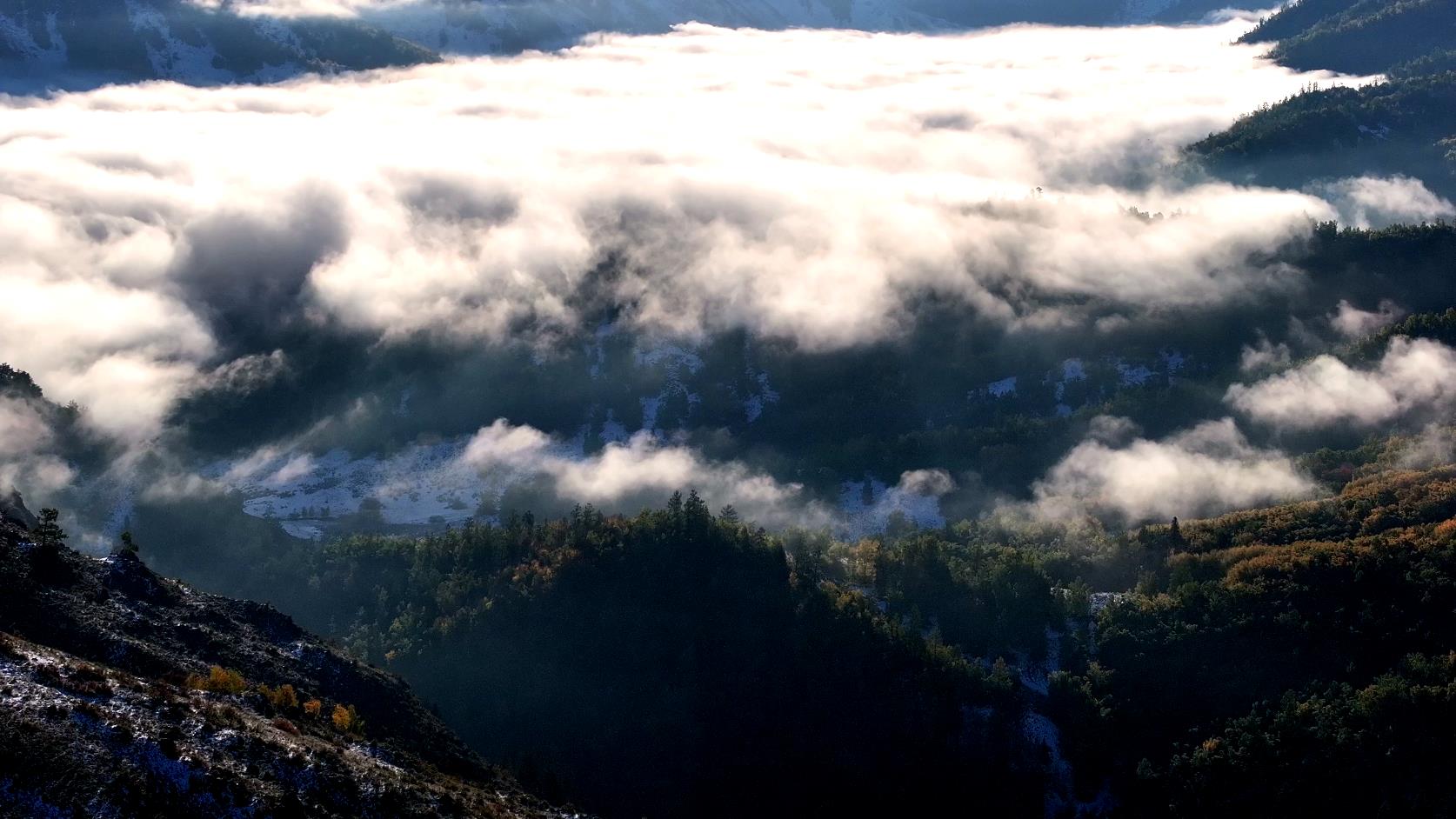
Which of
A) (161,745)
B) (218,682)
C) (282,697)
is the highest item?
(161,745)

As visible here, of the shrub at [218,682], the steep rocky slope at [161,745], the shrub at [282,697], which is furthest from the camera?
the shrub at [282,697]

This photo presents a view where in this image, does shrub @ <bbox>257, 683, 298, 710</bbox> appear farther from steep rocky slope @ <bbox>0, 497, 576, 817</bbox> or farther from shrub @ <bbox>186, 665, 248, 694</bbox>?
shrub @ <bbox>186, 665, 248, 694</bbox>

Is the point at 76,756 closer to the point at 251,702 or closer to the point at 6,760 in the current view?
the point at 6,760

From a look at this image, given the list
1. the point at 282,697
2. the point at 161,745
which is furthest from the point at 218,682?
the point at 161,745

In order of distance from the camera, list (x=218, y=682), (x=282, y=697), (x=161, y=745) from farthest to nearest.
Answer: (x=282, y=697) < (x=218, y=682) < (x=161, y=745)

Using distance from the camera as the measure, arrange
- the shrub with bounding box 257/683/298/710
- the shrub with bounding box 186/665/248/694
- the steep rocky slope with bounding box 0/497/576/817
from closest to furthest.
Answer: the steep rocky slope with bounding box 0/497/576/817 < the shrub with bounding box 186/665/248/694 < the shrub with bounding box 257/683/298/710

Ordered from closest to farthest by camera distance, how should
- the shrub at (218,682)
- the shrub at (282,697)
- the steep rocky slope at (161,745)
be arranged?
the steep rocky slope at (161,745)
the shrub at (218,682)
the shrub at (282,697)

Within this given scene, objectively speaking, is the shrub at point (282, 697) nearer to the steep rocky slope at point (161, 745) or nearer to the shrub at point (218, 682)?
the steep rocky slope at point (161, 745)

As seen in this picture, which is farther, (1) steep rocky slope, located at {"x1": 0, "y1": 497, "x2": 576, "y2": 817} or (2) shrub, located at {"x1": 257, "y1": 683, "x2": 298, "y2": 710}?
(2) shrub, located at {"x1": 257, "y1": 683, "x2": 298, "y2": 710}

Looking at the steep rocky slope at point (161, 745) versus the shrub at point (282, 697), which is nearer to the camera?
the steep rocky slope at point (161, 745)

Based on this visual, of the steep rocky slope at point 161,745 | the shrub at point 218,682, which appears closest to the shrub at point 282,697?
the steep rocky slope at point 161,745

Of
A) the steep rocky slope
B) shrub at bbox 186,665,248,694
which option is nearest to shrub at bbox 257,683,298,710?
the steep rocky slope

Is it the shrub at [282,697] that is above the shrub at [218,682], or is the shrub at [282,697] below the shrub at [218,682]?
below

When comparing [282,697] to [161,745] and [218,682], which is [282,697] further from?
[161,745]
